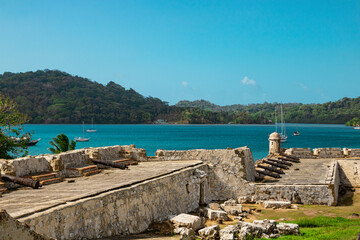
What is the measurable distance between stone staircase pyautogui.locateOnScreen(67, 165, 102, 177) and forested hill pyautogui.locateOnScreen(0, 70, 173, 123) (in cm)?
14423

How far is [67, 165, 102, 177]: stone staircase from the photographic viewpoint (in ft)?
45.1

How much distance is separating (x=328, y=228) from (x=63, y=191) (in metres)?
8.36

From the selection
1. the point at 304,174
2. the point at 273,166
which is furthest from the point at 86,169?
the point at 273,166

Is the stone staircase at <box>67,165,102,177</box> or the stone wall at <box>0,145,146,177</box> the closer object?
the stone wall at <box>0,145,146,177</box>

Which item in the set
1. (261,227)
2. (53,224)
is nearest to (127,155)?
(261,227)

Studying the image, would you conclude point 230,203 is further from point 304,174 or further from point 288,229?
point 304,174

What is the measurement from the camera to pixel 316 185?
1784 cm

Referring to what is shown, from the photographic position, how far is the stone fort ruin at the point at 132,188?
8484 millimetres

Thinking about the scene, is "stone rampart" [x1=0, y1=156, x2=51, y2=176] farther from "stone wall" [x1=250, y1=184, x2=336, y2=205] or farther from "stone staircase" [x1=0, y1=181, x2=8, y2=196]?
"stone wall" [x1=250, y1=184, x2=336, y2=205]

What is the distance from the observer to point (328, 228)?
12523mm

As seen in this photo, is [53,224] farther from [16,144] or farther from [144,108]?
[144,108]

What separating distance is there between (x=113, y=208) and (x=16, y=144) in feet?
59.4

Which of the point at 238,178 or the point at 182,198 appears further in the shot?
the point at 238,178

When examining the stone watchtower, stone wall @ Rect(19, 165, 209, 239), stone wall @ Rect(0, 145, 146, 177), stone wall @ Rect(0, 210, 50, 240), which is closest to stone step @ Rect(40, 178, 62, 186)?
stone wall @ Rect(0, 145, 146, 177)
